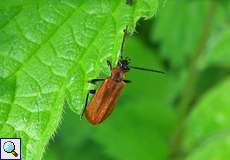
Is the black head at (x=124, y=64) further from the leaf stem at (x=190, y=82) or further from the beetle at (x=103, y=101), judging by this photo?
the leaf stem at (x=190, y=82)

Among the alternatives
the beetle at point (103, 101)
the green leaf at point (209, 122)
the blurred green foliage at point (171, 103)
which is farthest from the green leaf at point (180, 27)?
the beetle at point (103, 101)

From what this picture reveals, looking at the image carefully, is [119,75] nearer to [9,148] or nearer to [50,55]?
[50,55]

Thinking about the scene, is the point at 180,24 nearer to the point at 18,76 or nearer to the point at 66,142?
the point at 66,142

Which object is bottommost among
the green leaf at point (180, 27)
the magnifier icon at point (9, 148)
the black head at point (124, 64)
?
the magnifier icon at point (9, 148)

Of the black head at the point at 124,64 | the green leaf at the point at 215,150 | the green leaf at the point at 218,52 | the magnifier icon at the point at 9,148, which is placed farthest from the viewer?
the green leaf at the point at 218,52

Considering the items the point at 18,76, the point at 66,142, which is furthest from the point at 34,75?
the point at 66,142

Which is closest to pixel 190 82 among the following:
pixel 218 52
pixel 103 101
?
pixel 218 52
